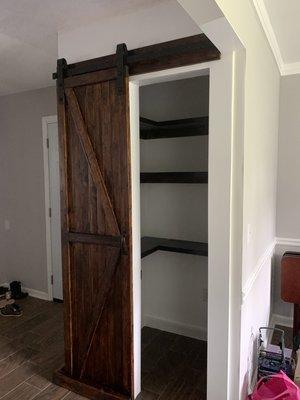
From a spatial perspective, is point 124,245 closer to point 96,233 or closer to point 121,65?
point 96,233

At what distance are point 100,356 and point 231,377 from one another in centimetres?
91

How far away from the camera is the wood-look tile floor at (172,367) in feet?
7.35

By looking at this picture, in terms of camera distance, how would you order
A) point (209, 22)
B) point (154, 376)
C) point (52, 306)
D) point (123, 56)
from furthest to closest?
point (52, 306) < point (154, 376) < point (123, 56) < point (209, 22)

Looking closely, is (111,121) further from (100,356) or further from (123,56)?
(100,356)

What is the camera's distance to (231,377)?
1.81m

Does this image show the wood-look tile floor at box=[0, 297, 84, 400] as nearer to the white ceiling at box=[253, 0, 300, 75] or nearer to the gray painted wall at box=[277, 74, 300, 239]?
the gray painted wall at box=[277, 74, 300, 239]

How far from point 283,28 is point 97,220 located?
187cm

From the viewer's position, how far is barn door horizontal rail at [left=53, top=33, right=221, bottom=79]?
168 centimetres

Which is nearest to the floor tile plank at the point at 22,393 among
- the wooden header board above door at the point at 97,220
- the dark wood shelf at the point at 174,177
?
the wooden header board above door at the point at 97,220

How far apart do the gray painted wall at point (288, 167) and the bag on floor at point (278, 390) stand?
1569 mm

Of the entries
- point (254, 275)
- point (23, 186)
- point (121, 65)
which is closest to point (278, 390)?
point (254, 275)

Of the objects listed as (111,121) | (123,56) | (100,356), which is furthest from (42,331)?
(123,56)

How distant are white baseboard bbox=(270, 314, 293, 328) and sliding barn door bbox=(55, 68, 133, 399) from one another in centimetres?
180

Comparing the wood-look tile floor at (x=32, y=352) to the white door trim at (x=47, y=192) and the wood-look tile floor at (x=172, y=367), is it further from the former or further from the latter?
the wood-look tile floor at (x=172, y=367)
